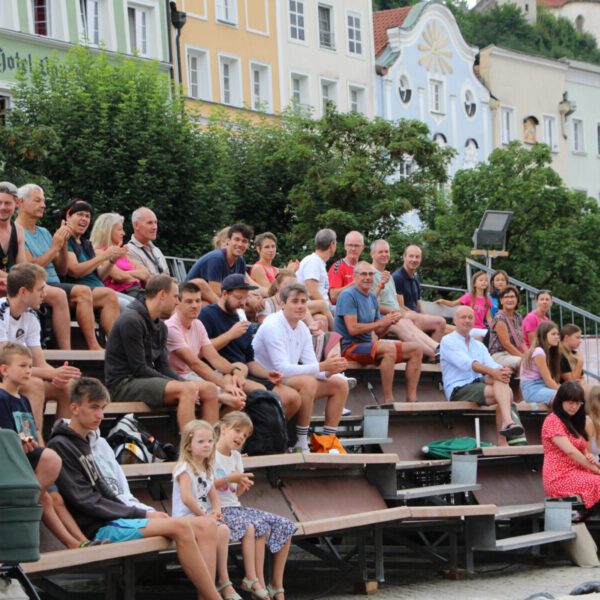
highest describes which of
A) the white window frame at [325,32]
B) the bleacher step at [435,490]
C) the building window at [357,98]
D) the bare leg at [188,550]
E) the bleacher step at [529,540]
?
the white window frame at [325,32]

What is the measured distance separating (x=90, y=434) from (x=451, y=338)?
6.21 meters

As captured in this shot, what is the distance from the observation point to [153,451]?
35.8 ft

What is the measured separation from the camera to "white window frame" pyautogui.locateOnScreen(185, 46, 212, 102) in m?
43.6

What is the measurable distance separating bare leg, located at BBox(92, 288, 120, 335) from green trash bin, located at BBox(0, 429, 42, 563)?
4.46 metres

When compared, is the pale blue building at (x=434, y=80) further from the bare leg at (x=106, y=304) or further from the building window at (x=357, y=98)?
the bare leg at (x=106, y=304)

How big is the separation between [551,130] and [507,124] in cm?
257

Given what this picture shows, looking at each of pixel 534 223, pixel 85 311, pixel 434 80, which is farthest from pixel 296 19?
pixel 85 311

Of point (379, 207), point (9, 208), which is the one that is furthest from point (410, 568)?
point (379, 207)

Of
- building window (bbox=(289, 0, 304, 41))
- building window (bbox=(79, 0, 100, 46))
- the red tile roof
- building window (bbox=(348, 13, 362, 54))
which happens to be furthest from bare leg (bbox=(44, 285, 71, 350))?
the red tile roof

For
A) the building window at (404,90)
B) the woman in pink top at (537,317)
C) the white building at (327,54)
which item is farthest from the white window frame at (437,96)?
the woman in pink top at (537,317)

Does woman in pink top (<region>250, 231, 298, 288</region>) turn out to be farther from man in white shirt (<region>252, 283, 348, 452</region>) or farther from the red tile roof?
the red tile roof

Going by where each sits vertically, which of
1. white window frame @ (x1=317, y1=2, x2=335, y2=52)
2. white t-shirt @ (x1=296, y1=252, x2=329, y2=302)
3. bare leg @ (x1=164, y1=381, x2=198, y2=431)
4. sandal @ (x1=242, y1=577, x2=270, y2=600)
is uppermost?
white window frame @ (x1=317, y1=2, x2=335, y2=52)

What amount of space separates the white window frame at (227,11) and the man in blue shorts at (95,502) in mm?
36158

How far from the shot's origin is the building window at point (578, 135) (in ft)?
200
